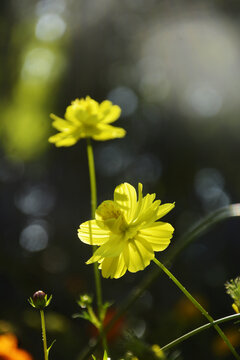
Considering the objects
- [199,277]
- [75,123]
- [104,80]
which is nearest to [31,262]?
[199,277]

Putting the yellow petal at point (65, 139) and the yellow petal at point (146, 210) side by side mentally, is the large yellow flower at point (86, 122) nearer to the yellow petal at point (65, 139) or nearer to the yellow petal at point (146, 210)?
the yellow petal at point (65, 139)

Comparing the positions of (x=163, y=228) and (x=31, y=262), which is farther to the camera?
(x=31, y=262)

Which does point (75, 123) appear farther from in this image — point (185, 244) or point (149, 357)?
point (149, 357)

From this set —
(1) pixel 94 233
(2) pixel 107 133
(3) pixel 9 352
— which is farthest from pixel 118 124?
(1) pixel 94 233

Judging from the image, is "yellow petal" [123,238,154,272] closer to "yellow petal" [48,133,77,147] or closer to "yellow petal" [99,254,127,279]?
"yellow petal" [99,254,127,279]

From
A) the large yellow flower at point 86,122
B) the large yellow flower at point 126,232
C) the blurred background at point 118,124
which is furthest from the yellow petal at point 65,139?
the blurred background at point 118,124
